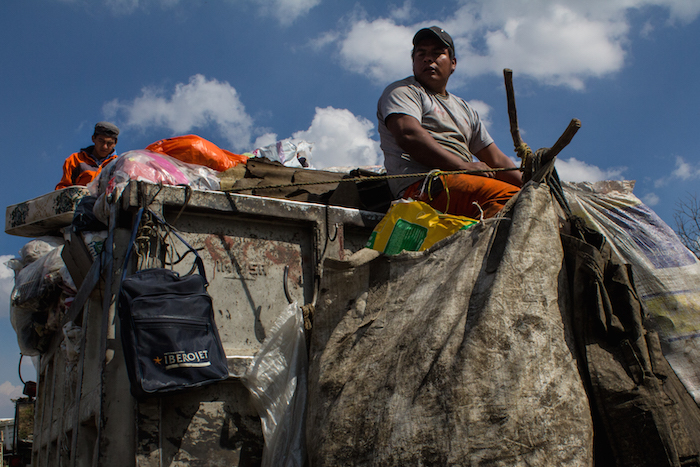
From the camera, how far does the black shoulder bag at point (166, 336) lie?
79.8 inches

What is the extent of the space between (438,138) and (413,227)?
97cm

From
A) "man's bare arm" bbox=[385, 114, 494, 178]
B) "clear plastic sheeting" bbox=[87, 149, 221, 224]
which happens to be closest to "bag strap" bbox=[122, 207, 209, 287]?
"clear plastic sheeting" bbox=[87, 149, 221, 224]

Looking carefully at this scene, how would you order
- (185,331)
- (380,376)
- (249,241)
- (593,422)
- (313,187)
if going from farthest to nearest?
(313,187) → (249,241) → (185,331) → (380,376) → (593,422)

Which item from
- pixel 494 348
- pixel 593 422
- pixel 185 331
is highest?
pixel 185 331

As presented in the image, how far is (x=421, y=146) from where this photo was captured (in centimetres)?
284

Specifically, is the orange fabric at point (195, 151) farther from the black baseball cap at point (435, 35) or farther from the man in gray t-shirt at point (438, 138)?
the black baseball cap at point (435, 35)

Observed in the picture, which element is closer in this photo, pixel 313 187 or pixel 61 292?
pixel 313 187

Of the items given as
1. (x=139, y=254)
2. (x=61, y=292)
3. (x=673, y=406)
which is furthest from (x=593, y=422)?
(x=61, y=292)

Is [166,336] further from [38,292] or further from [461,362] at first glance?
[38,292]

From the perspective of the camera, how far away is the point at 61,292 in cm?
353

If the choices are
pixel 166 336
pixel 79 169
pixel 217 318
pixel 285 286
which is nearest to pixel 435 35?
pixel 285 286

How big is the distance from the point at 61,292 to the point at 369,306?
2.44m

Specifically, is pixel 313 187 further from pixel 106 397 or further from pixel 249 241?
pixel 106 397

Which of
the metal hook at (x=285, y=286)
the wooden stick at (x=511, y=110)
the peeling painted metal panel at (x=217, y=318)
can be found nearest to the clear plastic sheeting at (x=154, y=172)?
the peeling painted metal panel at (x=217, y=318)
